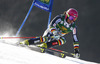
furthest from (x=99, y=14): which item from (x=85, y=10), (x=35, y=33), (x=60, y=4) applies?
(x=35, y=33)

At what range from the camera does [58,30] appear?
14.4 ft

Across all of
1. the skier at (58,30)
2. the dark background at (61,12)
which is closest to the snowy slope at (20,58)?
the skier at (58,30)

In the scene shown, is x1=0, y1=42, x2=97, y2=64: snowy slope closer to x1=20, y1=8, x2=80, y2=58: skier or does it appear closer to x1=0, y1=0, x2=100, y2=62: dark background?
x1=20, y1=8, x2=80, y2=58: skier

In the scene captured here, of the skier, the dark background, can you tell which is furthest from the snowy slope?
the dark background

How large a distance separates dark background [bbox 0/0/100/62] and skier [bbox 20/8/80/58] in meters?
1.17

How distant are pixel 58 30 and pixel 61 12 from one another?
168cm

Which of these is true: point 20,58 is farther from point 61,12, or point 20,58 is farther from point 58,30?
point 61,12

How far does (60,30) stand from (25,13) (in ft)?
8.92

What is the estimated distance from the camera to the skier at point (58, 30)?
4.05 metres

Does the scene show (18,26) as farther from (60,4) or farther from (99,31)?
(99,31)

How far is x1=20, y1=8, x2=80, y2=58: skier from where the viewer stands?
4.05 meters

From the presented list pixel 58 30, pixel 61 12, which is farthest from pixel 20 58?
pixel 61 12

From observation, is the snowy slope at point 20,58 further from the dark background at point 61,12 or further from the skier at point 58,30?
the dark background at point 61,12

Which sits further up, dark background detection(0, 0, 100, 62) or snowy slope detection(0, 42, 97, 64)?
dark background detection(0, 0, 100, 62)
